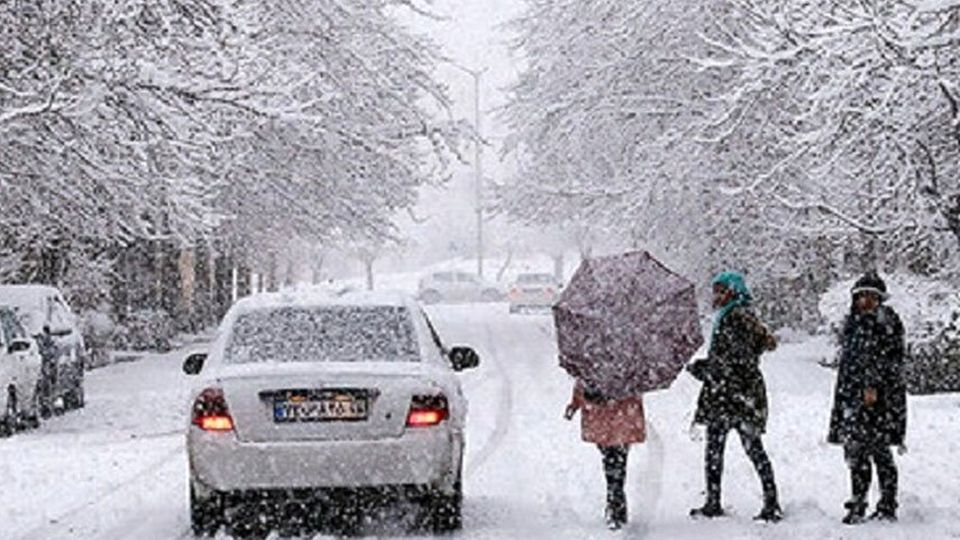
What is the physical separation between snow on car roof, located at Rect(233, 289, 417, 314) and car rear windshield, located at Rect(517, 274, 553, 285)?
4833 cm

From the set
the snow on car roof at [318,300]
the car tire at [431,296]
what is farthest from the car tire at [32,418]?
the car tire at [431,296]

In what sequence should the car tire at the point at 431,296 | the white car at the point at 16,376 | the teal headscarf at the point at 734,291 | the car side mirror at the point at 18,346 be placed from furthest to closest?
the car tire at the point at 431,296 → the car side mirror at the point at 18,346 → the white car at the point at 16,376 → the teal headscarf at the point at 734,291

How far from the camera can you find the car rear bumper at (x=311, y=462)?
10.0m

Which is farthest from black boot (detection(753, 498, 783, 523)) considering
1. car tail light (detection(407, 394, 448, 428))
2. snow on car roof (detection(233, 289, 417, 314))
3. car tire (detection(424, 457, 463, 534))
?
snow on car roof (detection(233, 289, 417, 314))

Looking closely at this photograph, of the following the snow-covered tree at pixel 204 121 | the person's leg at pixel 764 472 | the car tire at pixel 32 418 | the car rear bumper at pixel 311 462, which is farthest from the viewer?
the car tire at pixel 32 418

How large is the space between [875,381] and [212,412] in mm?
4234

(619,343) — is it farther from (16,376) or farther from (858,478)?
(16,376)

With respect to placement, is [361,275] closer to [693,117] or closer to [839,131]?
[693,117]

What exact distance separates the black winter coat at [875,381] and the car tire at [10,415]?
1054 cm

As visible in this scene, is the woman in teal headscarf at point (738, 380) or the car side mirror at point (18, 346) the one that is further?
the car side mirror at point (18, 346)

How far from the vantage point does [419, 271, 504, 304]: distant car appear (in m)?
79.1

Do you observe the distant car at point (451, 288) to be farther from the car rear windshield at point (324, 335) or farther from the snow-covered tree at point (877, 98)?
the car rear windshield at point (324, 335)

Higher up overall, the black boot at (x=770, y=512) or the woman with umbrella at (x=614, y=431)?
the woman with umbrella at (x=614, y=431)

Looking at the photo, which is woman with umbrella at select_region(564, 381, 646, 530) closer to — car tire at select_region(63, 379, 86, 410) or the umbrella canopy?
the umbrella canopy
